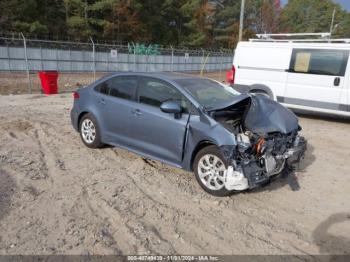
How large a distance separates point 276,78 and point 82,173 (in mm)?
6397

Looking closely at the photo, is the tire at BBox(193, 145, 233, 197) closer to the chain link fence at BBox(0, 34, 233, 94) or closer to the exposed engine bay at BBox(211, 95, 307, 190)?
the exposed engine bay at BBox(211, 95, 307, 190)

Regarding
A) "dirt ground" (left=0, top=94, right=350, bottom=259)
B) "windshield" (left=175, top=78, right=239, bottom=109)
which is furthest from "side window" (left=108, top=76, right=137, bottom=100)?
"dirt ground" (left=0, top=94, right=350, bottom=259)

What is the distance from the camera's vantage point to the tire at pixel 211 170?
4.16 meters

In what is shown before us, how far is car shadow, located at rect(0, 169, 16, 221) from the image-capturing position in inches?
148

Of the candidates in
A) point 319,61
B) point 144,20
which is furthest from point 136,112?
point 144,20

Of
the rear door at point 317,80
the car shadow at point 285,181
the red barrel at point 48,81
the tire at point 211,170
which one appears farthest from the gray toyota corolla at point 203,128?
the red barrel at point 48,81

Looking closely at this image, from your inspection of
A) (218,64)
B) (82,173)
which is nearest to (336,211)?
(82,173)

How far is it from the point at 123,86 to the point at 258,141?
97.3 inches

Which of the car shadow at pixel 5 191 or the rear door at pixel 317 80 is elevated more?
the rear door at pixel 317 80

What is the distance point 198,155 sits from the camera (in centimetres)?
437

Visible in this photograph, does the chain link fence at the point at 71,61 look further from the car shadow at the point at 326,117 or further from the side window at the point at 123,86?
the car shadow at the point at 326,117

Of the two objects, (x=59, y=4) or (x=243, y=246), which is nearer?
(x=243, y=246)

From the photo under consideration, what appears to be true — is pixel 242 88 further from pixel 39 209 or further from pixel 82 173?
pixel 39 209

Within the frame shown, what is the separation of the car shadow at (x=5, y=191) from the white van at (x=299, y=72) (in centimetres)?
697
